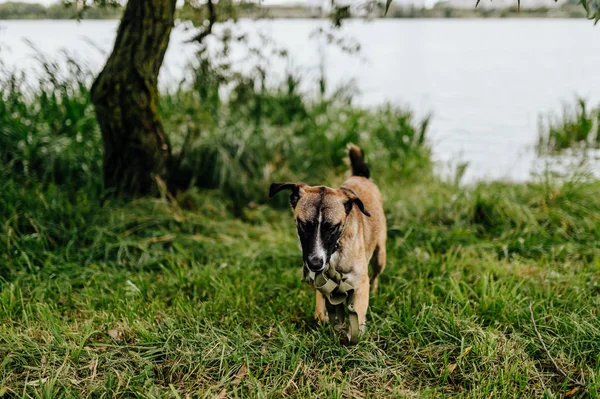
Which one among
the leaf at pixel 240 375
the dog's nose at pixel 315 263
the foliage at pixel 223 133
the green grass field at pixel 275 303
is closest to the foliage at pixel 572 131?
the foliage at pixel 223 133

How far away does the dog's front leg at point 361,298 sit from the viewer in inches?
128

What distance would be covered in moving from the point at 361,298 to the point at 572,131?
246 inches

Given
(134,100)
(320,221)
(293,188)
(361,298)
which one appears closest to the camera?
Answer: (320,221)

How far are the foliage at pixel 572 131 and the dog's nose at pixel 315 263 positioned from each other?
6540mm

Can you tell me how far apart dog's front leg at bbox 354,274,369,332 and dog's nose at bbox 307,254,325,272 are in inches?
23.2

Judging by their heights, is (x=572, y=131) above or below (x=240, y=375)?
above

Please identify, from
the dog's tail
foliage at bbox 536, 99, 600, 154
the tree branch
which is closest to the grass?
the dog's tail

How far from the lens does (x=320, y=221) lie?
2.81 m

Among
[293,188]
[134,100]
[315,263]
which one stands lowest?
[315,263]

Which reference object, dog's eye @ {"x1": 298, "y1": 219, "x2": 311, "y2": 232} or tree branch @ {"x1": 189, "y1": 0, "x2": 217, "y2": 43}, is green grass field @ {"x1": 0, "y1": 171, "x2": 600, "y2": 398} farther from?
tree branch @ {"x1": 189, "y1": 0, "x2": 217, "y2": 43}

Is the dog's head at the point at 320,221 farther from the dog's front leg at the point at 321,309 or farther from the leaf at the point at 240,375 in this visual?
the leaf at the point at 240,375

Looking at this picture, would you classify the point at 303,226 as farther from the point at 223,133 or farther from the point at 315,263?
the point at 223,133

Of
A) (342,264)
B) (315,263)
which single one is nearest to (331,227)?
(315,263)

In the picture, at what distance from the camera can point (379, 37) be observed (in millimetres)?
20609
